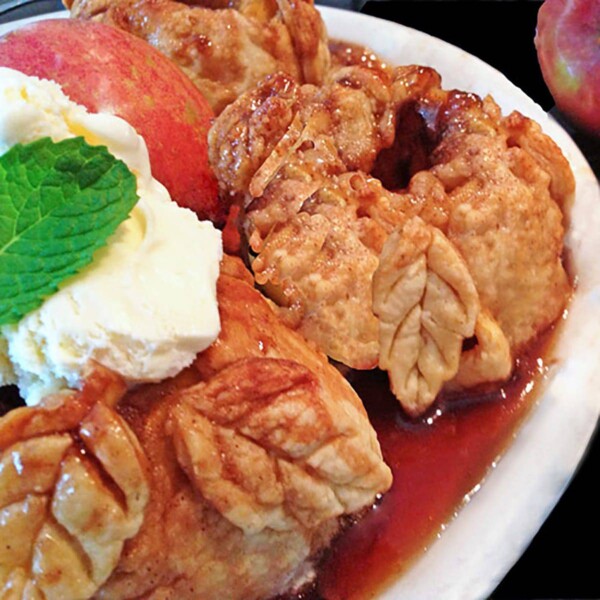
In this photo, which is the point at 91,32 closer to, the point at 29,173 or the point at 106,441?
the point at 29,173

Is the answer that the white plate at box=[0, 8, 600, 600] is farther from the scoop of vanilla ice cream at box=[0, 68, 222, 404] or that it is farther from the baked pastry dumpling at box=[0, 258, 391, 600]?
the scoop of vanilla ice cream at box=[0, 68, 222, 404]

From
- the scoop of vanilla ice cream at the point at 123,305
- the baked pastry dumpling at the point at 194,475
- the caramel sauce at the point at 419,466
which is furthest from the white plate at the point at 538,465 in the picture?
the scoop of vanilla ice cream at the point at 123,305

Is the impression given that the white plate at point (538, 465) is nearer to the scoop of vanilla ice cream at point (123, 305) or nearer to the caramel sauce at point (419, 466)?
the caramel sauce at point (419, 466)

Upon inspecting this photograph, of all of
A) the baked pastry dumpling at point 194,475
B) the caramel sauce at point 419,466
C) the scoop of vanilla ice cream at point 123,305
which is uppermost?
the scoop of vanilla ice cream at point 123,305

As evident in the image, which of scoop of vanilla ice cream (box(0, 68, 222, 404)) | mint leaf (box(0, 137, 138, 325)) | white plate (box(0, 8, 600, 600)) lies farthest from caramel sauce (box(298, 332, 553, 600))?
mint leaf (box(0, 137, 138, 325))

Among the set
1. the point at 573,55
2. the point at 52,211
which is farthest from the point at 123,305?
the point at 573,55

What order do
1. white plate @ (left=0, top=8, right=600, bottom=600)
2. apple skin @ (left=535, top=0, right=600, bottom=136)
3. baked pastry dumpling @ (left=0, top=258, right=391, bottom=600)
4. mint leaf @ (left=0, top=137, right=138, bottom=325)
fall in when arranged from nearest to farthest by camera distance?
1. baked pastry dumpling @ (left=0, top=258, right=391, bottom=600)
2. mint leaf @ (left=0, top=137, right=138, bottom=325)
3. white plate @ (left=0, top=8, right=600, bottom=600)
4. apple skin @ (left=535, top=0, right=600, bottom=136)
